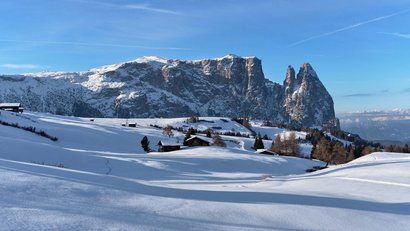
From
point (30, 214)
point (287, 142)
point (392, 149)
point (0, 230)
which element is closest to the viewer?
point (0, 230)

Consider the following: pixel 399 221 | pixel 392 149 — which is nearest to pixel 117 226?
pixel 399 221

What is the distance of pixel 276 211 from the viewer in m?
9.49

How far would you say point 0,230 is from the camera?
6043mm

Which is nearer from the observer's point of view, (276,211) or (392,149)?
(276,211)

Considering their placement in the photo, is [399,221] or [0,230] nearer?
[0,230]

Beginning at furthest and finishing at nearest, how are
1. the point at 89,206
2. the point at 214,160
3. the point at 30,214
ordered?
the point at 214,160 → the point at 89,206 → the point at 30,214

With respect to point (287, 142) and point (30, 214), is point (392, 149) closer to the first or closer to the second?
point (287, 142)

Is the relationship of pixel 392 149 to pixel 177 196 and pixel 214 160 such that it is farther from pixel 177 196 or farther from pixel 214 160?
pixel 177 196

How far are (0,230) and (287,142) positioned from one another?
124531 mm

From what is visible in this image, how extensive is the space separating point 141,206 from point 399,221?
6.43 metres

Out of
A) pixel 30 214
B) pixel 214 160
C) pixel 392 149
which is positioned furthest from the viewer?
pixel 392 149

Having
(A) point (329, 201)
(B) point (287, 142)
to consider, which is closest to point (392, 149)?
(B) point (287, 142)

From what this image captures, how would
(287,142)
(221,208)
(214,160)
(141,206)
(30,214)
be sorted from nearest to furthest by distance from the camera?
1. (30,214)
2. (141,206)
3. (221,208)
4. (214,160)
5. (287,142)

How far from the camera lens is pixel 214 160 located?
41250mm
